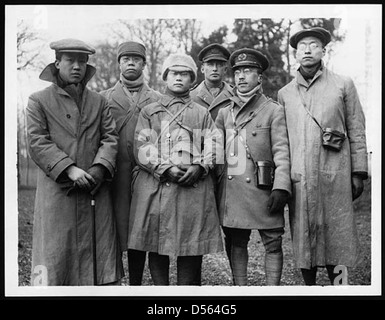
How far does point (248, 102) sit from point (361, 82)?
1.12 meters

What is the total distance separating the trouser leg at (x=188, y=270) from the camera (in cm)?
575

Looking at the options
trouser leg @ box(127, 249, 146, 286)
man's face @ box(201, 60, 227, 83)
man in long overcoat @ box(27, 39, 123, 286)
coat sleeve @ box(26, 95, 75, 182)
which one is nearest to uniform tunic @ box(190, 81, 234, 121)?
man's face @ box(201, 60, 227, 83)

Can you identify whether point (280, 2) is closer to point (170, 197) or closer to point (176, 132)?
point (176, 132)

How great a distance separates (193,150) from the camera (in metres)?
5.70

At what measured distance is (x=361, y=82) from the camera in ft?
19.7

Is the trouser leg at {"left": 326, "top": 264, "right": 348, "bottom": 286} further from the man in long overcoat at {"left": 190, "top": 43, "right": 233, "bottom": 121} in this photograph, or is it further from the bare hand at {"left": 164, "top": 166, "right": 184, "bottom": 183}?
the man in long overcoat at {"left": 190, "top": 43, "right": 233, "bottom": 121}

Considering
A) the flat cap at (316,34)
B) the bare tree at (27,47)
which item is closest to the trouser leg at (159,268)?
the bare tree at (27,47)

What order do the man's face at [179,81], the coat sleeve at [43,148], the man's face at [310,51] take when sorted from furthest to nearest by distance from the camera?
the man's face at [310,51], the man's face at [179,81], the coat sleeve at [43,148]

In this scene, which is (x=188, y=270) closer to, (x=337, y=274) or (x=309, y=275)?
(x=309, y=275)

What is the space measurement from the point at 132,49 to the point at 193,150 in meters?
1.10

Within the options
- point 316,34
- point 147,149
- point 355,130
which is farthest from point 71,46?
point 355,130

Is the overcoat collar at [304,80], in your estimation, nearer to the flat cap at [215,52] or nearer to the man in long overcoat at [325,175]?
the man in long overcoat at [325,175]

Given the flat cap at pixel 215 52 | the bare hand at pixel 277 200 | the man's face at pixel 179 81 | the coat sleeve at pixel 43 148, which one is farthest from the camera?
the flat cap at pixel 215 52
